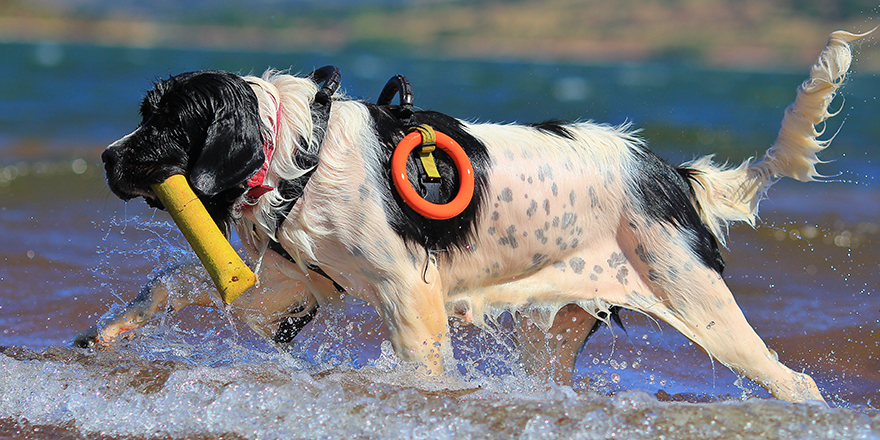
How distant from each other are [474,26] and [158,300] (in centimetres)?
10325

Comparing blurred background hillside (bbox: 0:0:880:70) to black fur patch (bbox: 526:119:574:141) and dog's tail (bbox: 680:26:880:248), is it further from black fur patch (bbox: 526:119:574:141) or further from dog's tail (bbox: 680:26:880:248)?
black fur patch (bbox: 526:119:574:141)

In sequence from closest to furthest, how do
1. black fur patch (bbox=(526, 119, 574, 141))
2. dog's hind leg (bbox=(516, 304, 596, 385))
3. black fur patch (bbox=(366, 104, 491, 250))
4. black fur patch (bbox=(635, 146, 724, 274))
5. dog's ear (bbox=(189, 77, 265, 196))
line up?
dog's ear (bbox=(189, 77, 265, 196)) → black fur patch (bbox=(366, 104, 491, 250)) → black fur patch (bbox=(635, 146, 724, 274)) → black fur patch (bbox=(526, 119, 574, 141)) → dog's hind leg (bbox=(516, 304, 596, 385))

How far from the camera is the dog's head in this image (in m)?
2.62

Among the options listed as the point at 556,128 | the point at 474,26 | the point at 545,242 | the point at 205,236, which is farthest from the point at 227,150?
the point at 474,26

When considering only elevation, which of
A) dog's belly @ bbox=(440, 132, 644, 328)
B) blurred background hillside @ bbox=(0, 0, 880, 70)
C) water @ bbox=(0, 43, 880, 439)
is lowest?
water @ bbox=(0, 43, 880, 439)

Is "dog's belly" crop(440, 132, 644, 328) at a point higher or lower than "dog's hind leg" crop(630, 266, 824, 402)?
higher

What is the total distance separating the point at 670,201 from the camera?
3.21 meters

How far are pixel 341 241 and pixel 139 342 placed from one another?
4.31 feet

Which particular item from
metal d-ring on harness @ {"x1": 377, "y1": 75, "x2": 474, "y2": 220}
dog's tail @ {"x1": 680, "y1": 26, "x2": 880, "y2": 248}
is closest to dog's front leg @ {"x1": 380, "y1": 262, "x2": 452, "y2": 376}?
metal d-ring on harness @ {"x1": 377, "y1": 75, "x2": 474, "y2": 220}

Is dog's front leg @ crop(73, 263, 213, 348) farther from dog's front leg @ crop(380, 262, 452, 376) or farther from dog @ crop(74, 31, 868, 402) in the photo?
dog's front leg @ crop(380, 262, 452, 376)

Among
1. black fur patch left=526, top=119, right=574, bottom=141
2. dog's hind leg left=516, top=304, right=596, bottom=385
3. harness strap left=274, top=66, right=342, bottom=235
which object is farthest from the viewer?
dog's hind leg left=516, top=304, right=596, bottom=385

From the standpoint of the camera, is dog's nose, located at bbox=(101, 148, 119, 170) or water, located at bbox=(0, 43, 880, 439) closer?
dog's nose, located at bbox=(101, 148, 119, 170)

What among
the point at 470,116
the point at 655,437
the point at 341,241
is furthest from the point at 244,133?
the point at 470,116

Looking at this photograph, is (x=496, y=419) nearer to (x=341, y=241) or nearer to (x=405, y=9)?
(x=341, y=241)
